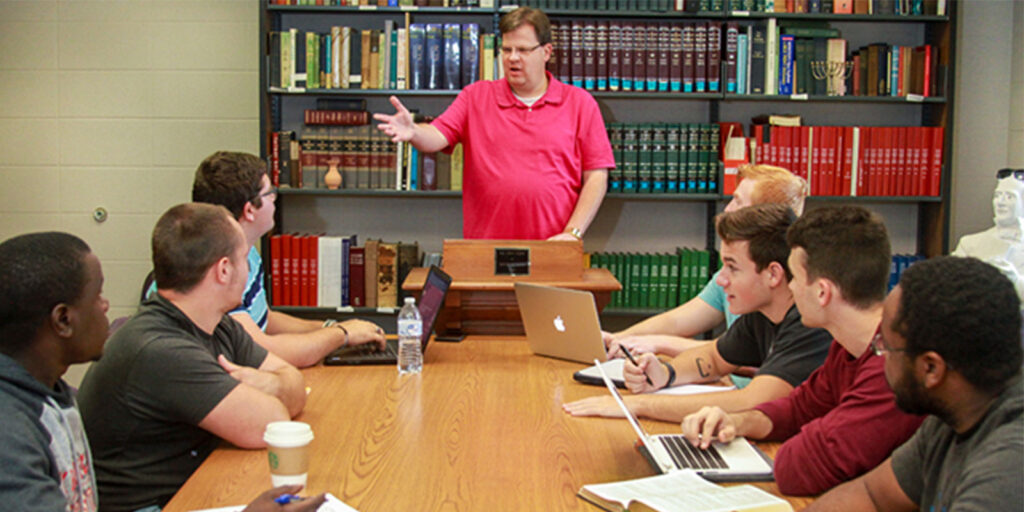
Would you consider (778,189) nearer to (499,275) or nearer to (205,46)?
(499,275)

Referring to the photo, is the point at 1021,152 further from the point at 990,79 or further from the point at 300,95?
the point at 300,95

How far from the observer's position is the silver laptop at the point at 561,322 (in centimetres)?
249

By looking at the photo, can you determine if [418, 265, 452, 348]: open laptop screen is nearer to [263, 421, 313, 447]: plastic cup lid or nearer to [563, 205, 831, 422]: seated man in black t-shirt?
[563, 205, 831, 422]: seated man in black t-shirt

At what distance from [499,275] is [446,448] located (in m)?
1.18

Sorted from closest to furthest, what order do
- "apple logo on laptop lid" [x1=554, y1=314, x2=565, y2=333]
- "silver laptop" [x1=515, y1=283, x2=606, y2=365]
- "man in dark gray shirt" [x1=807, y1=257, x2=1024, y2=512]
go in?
"man in dark gray shirt" [x1=807, y1=257, x2=1024, y2=512], "silver laptop" [x1=515, y1=283, x2=606, y2=365], "apple logo on laptop lid" [x1=554, y1=314, x2=565, y2=333]

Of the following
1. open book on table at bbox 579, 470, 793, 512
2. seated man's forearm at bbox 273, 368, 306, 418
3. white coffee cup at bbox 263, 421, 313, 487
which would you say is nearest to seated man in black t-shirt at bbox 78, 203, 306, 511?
seated man's forearm at bbox 273, 368, 306, 418

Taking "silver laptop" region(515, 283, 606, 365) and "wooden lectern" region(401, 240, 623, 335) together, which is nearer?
"silver laptop" region(515, 283, 606, 365)

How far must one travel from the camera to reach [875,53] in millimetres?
4340

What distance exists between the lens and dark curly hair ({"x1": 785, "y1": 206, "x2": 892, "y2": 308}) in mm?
1624

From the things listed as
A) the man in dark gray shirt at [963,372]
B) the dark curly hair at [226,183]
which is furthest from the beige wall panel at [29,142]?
the man in dark gray shirt at [963,372]

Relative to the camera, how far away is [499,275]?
9.64 feet

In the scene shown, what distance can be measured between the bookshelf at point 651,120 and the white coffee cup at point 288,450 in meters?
2.88

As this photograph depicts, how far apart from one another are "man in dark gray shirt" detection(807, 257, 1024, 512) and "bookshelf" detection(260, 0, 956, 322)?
3084mm

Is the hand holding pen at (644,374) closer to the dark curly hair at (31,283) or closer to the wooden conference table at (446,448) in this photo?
the wooden conference table at (446,448)
